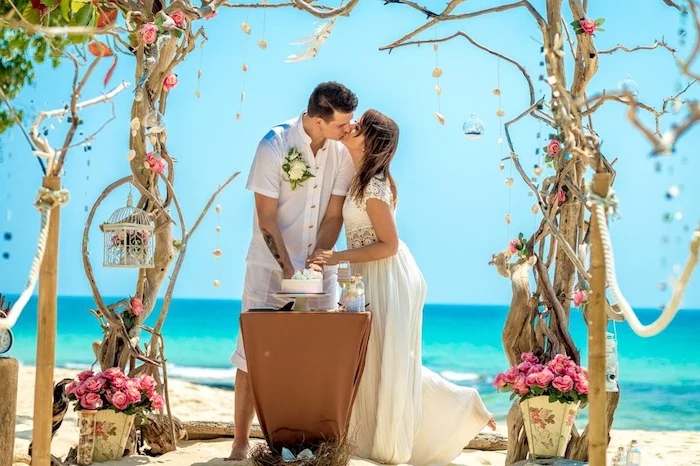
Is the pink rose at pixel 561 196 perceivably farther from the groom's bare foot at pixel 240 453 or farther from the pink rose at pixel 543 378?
the groom's bare foot at pixel 240 453

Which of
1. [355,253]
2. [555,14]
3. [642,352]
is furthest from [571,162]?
[642,352]

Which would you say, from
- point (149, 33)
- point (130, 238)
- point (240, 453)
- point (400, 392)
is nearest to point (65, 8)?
point (149, 33)

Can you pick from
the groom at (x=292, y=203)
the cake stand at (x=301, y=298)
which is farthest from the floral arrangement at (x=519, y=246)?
the cake stand at (x=301, y=298)

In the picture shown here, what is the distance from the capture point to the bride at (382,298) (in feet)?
18.7

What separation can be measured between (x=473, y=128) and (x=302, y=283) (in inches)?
55.7

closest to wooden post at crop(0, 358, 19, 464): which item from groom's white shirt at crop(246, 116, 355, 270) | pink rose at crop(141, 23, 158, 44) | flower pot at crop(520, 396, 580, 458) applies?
groom's white shirt at crop(246, 116, 355, 270)

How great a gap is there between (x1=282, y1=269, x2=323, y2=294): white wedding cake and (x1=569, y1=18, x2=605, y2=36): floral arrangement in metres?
2.02

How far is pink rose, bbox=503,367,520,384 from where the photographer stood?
5902 mm

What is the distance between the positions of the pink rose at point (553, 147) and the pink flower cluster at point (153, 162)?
2.16 meters

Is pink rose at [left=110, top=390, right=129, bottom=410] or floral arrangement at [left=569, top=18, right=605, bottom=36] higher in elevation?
floral arrangement at [left=569, top=18, right=605, bottom=36]

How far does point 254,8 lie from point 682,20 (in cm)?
244

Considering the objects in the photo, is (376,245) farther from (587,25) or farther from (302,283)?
(587,25)

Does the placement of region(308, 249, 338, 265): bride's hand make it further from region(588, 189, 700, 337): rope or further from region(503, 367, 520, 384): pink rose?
region(588, 189, 700, 337): rope

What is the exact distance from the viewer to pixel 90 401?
5.81 meters
